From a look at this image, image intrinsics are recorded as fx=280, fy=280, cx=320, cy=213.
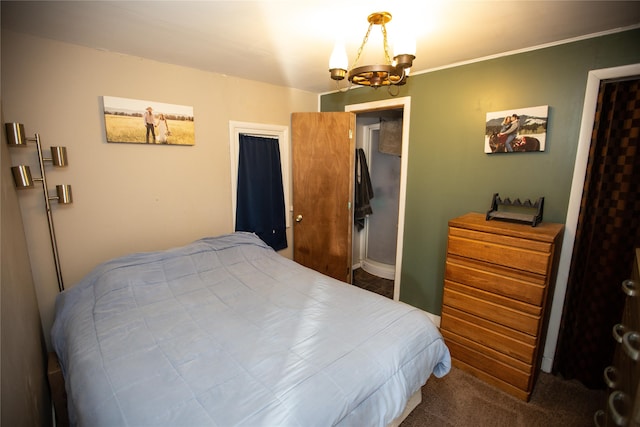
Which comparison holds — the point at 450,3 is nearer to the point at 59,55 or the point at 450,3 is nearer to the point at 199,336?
the point at 199,336

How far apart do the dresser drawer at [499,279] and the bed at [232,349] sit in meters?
0.64

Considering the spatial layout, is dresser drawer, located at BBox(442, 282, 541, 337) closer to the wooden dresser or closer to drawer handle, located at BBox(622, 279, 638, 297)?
the wooden dresser

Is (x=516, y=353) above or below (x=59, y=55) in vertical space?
below

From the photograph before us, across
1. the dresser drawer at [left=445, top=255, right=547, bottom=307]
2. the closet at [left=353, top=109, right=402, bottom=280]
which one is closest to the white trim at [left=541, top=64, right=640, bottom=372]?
the dresser drawer at [left=445, top=255, right=547, bottom=307]

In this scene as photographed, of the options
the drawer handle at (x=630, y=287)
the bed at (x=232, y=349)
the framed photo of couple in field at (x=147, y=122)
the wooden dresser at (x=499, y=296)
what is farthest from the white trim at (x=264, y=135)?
the drawer handle at (x=630, y=287)

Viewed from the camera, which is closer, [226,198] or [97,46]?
[97,46]

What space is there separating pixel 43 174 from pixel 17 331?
1.07 m

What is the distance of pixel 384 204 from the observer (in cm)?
397

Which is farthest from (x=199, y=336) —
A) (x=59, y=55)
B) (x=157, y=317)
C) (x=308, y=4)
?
(x=59, y=55)

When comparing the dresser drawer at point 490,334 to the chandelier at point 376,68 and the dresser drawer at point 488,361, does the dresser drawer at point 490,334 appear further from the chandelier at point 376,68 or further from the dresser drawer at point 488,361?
the chandelier at point 376,68

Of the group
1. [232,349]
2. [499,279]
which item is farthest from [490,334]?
[232,349]

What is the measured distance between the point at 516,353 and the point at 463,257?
2.27 ft

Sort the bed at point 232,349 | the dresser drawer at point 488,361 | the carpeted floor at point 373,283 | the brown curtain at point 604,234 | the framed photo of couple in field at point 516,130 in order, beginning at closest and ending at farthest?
the bed at point 232,349 → the brown curtain at point 604,234 → the dresser drawer at point 488,361 → the framed photo of couple in field at point 516,130 → the carpeted floor at point 373,283

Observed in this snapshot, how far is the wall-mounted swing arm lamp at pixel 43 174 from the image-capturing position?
1.65m
